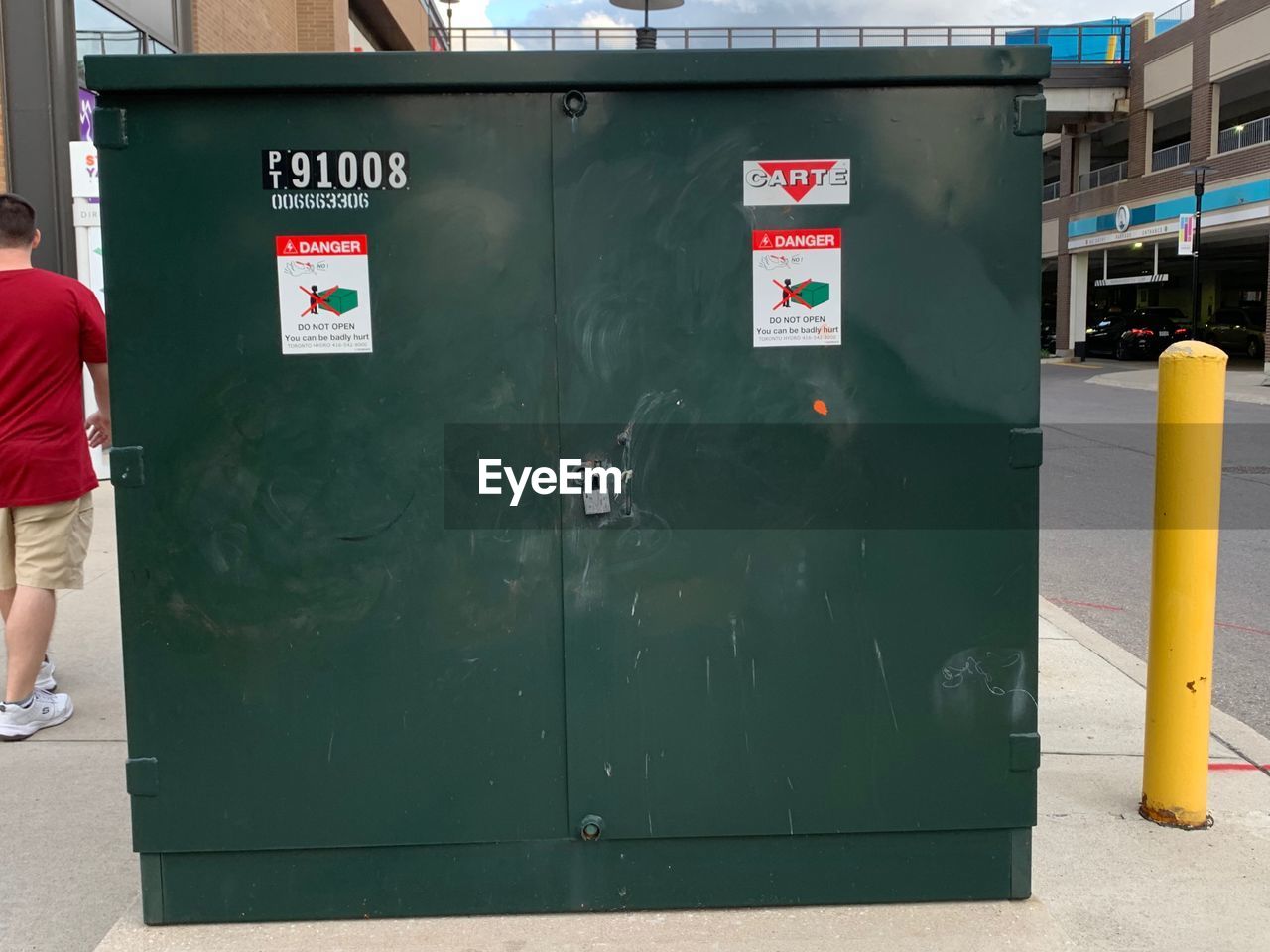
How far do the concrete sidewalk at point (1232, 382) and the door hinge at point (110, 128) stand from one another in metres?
23.4

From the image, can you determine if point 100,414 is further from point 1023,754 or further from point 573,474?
point 1023,754

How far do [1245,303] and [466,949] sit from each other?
48496mm

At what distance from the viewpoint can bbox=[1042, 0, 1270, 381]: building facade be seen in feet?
104

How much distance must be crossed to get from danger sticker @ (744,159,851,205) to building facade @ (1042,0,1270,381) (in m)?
27.5

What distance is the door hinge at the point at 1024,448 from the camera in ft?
9.89

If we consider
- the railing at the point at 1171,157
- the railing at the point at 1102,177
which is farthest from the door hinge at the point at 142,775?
the railing at the point at 1102,177

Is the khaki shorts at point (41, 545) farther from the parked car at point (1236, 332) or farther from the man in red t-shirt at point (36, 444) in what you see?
the parked car at point (1236, 332)

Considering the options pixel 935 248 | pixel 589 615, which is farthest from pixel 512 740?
pixel 935 248

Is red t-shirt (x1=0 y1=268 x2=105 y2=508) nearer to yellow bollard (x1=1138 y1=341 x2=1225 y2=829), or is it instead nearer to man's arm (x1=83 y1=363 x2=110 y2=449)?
man's arm (x1=83 y1=363 x2=110 y2=449)

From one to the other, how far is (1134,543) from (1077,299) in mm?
37862

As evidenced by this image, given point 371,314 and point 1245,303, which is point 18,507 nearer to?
point 371,314

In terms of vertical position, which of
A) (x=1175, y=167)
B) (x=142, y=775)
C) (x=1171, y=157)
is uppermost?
(x=1171, y=157)

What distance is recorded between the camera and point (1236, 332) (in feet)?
130

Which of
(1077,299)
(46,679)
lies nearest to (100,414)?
(46,679)
